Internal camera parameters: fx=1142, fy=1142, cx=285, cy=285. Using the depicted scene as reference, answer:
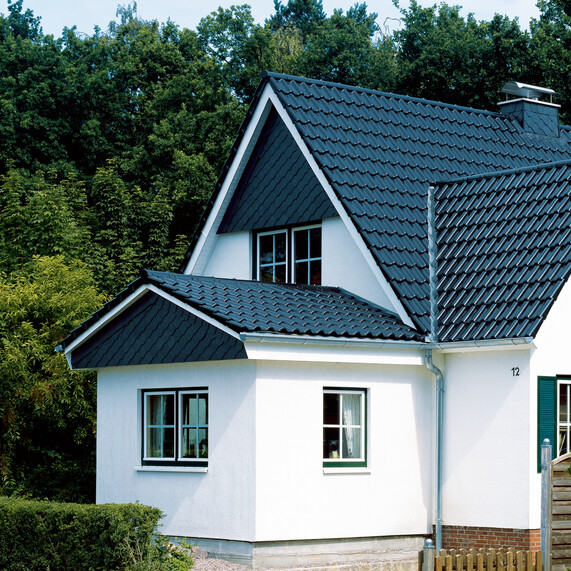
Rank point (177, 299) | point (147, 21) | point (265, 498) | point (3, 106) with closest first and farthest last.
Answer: point (265, 498), point (177, 299), point (3, 106), point (147, 21)

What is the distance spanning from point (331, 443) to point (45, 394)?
8477mm

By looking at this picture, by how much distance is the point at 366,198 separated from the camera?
65.5ft

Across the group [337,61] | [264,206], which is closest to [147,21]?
[337,61]

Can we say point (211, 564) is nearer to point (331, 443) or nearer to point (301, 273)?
point (331, 443)

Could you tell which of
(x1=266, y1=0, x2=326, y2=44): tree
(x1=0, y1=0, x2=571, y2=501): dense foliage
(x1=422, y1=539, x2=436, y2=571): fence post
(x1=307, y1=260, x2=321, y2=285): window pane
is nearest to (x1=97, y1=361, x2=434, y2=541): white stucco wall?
(x1=307, y1=260, x2=321, y2=285): window pane

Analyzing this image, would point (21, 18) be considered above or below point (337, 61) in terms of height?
above

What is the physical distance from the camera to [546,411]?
17.3m

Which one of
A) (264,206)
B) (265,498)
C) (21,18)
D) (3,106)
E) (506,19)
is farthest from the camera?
(21,18)

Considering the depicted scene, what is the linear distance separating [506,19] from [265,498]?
31.5 meters

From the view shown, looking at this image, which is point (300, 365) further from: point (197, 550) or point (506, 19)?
point (506, 19)

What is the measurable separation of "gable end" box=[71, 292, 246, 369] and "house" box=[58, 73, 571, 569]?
36 mm

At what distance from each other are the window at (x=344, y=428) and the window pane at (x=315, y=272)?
3485 millimetres

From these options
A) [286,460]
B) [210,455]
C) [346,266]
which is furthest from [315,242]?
[286,460]

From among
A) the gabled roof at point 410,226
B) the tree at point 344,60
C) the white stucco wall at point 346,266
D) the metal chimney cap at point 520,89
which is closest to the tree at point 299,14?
the tree at point 344,60
